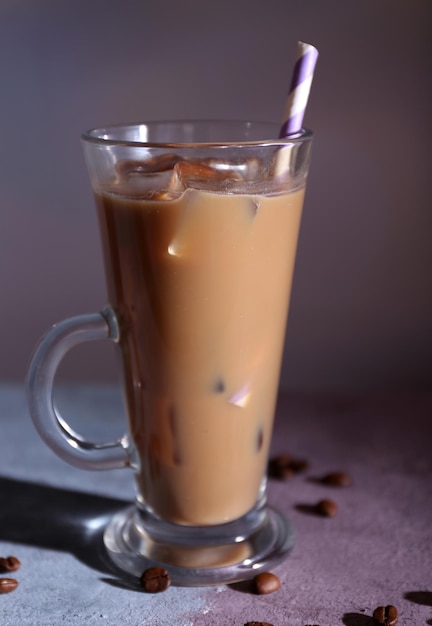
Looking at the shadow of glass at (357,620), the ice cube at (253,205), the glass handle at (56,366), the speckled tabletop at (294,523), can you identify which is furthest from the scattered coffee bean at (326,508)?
the ice cube at (253,205)

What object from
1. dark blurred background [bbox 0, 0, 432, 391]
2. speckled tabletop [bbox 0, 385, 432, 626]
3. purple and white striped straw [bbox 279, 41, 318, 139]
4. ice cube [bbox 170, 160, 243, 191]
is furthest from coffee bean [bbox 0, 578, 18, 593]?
dark blurred background [bbox 0, 0, 432, 391]

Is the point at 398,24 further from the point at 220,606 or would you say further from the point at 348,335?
the point at 220,606

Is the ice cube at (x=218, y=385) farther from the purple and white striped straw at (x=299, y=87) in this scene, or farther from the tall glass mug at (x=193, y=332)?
the purple and white striped straw at (x=299, y=87)

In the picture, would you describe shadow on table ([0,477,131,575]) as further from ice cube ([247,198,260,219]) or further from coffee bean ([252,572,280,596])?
ice cube ([247,198,260,219])

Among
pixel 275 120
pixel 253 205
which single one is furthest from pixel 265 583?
pixel 275 120

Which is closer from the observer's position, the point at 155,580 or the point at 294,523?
the point at 155,580

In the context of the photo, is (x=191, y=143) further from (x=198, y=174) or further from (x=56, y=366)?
(x=56, y=366)
